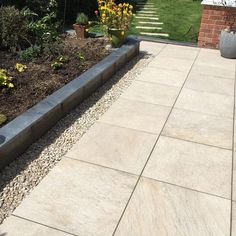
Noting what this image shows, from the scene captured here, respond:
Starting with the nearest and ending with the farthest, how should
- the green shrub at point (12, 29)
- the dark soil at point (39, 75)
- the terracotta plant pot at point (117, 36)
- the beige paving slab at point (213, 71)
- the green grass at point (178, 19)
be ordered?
1. the dark soil at point (39, 75)
2. the green shrub at point (12, 29)
3. the beige paving slab at point (213, 71)
4. the terracotta plant pot at point (117, 36)
5. the green grass at point (178, 19)

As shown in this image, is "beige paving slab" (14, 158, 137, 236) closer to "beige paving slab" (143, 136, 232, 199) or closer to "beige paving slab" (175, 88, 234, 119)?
"beige paving slab" (143, 136, 232, 199)

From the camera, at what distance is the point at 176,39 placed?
32.7 ft

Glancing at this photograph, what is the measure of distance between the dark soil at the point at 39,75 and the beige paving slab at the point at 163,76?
1045mm

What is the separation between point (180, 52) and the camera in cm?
891

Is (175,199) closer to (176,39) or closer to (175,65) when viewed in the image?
(175,65)

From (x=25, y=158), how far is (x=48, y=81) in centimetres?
192

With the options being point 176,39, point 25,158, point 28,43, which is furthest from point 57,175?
point 176,39

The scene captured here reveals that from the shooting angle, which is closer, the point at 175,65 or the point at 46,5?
the point at 175,65

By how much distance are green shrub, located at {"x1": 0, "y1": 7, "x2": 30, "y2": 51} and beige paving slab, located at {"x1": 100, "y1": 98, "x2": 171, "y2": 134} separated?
286cm

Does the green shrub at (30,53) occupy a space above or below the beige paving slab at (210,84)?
above

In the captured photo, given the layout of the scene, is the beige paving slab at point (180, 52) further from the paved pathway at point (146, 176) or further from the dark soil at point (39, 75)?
the paved pathway at point (146, 176)

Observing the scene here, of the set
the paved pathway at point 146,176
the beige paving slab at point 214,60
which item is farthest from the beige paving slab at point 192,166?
the beige paving slab at point 214,60

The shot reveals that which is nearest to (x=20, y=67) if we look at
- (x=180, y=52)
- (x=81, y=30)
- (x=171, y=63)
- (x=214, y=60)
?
→ (x=81, y=30)

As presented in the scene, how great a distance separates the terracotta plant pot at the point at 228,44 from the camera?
8.38m
